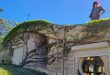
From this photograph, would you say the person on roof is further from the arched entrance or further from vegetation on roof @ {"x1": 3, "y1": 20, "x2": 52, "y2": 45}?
vegetation on roof @ {"x1": 3, "y1": 20, "x2": 52, "y2": 45}

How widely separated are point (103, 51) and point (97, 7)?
2167 millimetres

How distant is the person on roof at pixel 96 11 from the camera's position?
10.7 metres

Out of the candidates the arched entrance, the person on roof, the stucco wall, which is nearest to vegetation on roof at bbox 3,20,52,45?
the stucco wall

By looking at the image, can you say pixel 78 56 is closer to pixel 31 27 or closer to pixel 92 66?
pixel 92 66

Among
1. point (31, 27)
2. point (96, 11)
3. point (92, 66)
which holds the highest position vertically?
point (96, 11)

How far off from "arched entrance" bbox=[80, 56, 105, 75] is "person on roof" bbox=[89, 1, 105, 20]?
1825 millimetres

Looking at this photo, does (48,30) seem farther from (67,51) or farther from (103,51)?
(103,51)

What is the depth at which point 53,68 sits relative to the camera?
445 inches

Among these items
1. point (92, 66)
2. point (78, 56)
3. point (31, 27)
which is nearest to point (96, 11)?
point (78, 56)

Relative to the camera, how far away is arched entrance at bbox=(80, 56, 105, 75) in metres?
9.55

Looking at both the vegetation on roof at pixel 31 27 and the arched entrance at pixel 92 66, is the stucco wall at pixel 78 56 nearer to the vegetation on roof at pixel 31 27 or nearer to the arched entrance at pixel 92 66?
the arched entrance at pixel 92 66

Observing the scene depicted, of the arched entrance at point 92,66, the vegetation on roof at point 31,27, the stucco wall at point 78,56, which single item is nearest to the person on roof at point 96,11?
the stucco wall at point 78,56

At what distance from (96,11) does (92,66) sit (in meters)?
2.23

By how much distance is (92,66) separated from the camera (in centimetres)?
991
